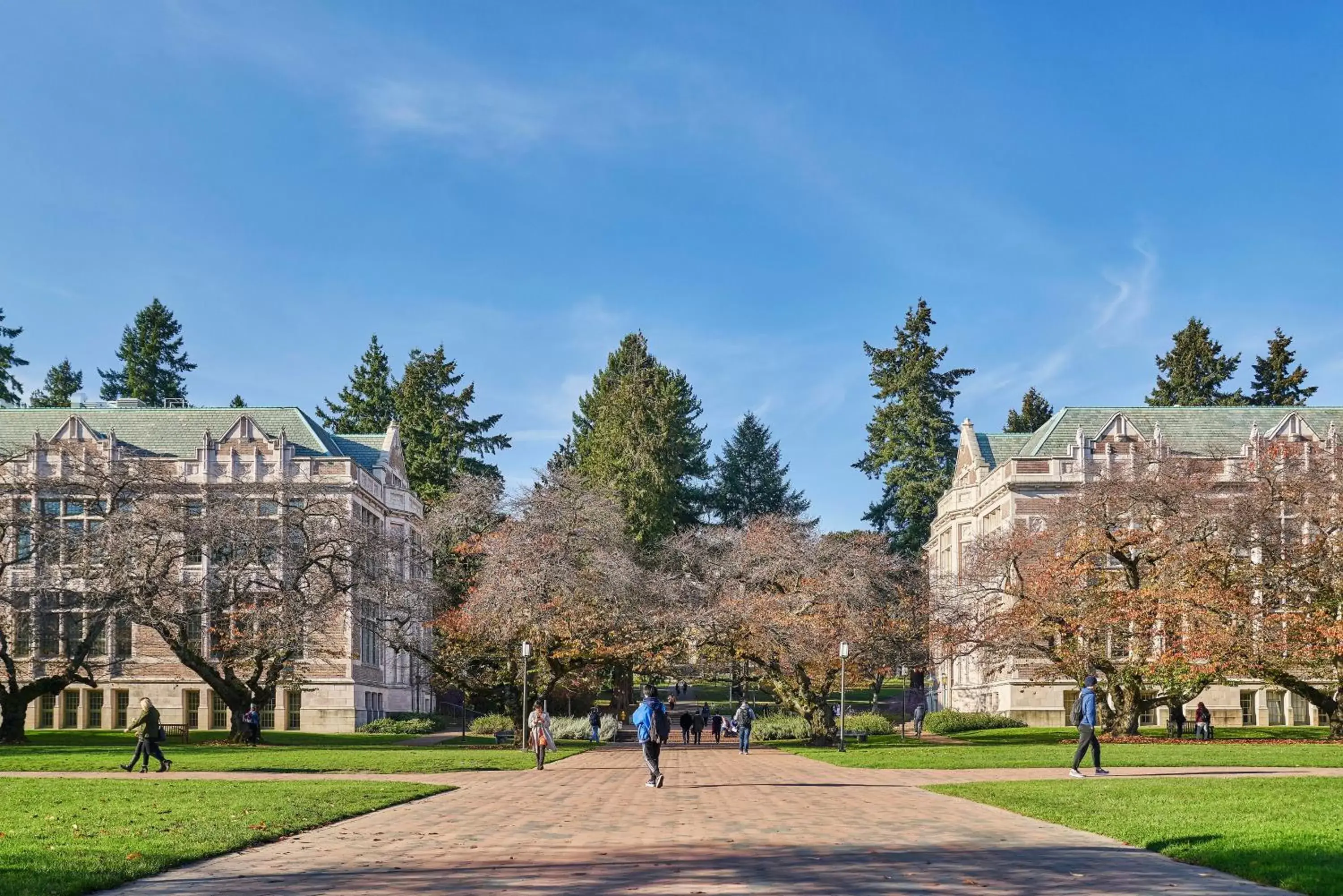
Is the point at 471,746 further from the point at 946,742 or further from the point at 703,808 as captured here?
the point at 703,808

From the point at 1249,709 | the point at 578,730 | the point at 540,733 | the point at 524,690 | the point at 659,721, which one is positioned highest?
the point at 659,721

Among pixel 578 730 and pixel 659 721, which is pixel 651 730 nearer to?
pixel 659 721

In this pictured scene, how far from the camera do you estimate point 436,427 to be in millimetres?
88125

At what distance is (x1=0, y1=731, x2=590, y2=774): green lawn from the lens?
30.8 m

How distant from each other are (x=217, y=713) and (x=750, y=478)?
154ft

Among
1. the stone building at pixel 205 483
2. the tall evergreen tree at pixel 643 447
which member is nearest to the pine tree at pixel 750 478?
the tall evergreen tree at pixel 643 447

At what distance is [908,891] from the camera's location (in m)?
11.0

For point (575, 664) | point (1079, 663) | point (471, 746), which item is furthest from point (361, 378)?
point (1079, 663)

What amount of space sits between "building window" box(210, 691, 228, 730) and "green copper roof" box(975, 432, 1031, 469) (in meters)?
40.1

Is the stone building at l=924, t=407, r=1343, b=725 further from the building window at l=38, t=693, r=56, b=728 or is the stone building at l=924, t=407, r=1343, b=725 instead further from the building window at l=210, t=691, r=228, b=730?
the building window at l=38, t=693, r=56, b=728

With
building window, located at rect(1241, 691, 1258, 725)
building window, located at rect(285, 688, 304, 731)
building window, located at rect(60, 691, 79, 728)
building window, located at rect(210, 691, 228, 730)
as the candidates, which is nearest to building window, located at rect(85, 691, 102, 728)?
building window, located at rect(60, 691, 79, 728)

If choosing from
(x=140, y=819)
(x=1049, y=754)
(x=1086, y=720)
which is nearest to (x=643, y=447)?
(x=1049, y=754)

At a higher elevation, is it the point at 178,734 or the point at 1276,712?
the point at 178,734

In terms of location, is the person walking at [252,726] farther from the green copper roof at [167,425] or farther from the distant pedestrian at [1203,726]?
the distant pedestrian at [1203,726]
